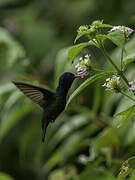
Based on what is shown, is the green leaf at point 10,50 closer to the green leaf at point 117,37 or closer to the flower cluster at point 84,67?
the flower cluster at point 84,67

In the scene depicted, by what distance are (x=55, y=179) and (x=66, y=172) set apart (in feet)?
0.28

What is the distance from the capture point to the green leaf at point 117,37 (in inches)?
46.4

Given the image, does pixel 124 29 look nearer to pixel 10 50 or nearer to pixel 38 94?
pixel 38 94

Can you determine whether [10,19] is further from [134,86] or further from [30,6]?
[134,86]

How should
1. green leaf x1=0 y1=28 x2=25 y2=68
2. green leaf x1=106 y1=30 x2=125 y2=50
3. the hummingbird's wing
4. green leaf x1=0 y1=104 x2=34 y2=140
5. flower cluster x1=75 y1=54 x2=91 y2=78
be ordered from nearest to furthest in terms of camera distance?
green leaf x1=106 y1=30 x2=125 y2=50, flower cluster x1=75 y1=54 x2=91 y2=78, the hummingbird's wing, green leaf x1=0 y1=104 x2=34 y2=140, green leaf x1=0 y1=28 x2=25 y2=68

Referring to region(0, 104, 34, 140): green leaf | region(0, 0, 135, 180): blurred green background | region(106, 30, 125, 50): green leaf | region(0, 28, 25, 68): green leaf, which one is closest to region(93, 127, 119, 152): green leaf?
region(0, 0, 135, 180): blurred green background

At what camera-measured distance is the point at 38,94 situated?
1.54m

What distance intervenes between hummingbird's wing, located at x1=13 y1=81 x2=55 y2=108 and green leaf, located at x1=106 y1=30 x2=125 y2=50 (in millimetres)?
354

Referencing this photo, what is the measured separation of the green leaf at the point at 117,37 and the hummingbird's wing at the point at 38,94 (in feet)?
1.16

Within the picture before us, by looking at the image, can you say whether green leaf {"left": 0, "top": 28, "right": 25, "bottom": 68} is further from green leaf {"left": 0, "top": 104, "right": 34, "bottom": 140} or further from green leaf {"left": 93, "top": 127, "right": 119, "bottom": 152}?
green leaf {"left": 93, "top": 127, "right": 119, "bottom": 152}

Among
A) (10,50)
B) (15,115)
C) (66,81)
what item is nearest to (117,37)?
(66,81)

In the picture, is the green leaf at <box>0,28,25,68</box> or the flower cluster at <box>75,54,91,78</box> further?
the green leaf at <box>0,28,25,68</box>

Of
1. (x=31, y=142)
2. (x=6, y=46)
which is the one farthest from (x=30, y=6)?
(x=6, y=46)

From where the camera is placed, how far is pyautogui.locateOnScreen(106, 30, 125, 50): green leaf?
1.18 metres
